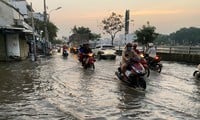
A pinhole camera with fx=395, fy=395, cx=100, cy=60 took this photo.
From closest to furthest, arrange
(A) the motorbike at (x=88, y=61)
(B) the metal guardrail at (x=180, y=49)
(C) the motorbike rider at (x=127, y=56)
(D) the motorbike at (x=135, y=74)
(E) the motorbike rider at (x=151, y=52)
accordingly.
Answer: (D) the motorbike at (x=135, y=74), (C) the motorbike rider at (x=127, y=56), (E) the motorbike rider at (x=151, y=52), (A) the motorbike at (x=88, y=61), (B) the metal guardrail at (x=180, y=49)

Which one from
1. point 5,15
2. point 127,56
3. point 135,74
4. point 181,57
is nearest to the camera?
point 135,74

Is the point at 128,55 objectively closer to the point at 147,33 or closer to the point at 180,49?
the point at 180,49

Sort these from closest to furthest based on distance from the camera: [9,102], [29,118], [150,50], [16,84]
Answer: [29,118] → [9,102] → [16,84] → [150,50]

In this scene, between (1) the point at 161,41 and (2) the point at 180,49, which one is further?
(1) the point at 161,41

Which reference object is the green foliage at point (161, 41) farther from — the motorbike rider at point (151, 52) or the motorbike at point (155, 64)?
the motorbike at point (155, 64)

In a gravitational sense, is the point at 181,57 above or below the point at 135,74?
below

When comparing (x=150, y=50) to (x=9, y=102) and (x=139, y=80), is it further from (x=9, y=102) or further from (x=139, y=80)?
(x=9, y=102)

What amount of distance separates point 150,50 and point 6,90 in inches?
458

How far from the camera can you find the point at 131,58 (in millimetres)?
14711

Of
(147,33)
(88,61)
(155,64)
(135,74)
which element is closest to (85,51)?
(88,61)

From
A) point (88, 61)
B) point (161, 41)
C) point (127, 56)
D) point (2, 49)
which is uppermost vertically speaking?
point (161, 41)

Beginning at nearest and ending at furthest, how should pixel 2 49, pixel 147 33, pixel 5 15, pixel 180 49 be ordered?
pixel 2 49, pixel 180 49, pixel 5 15, pixel 147 33

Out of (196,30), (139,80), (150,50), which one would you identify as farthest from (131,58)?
(196,30)

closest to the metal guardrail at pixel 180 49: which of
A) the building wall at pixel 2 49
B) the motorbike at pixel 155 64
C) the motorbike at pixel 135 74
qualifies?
the motorbike at pixel 155 64
